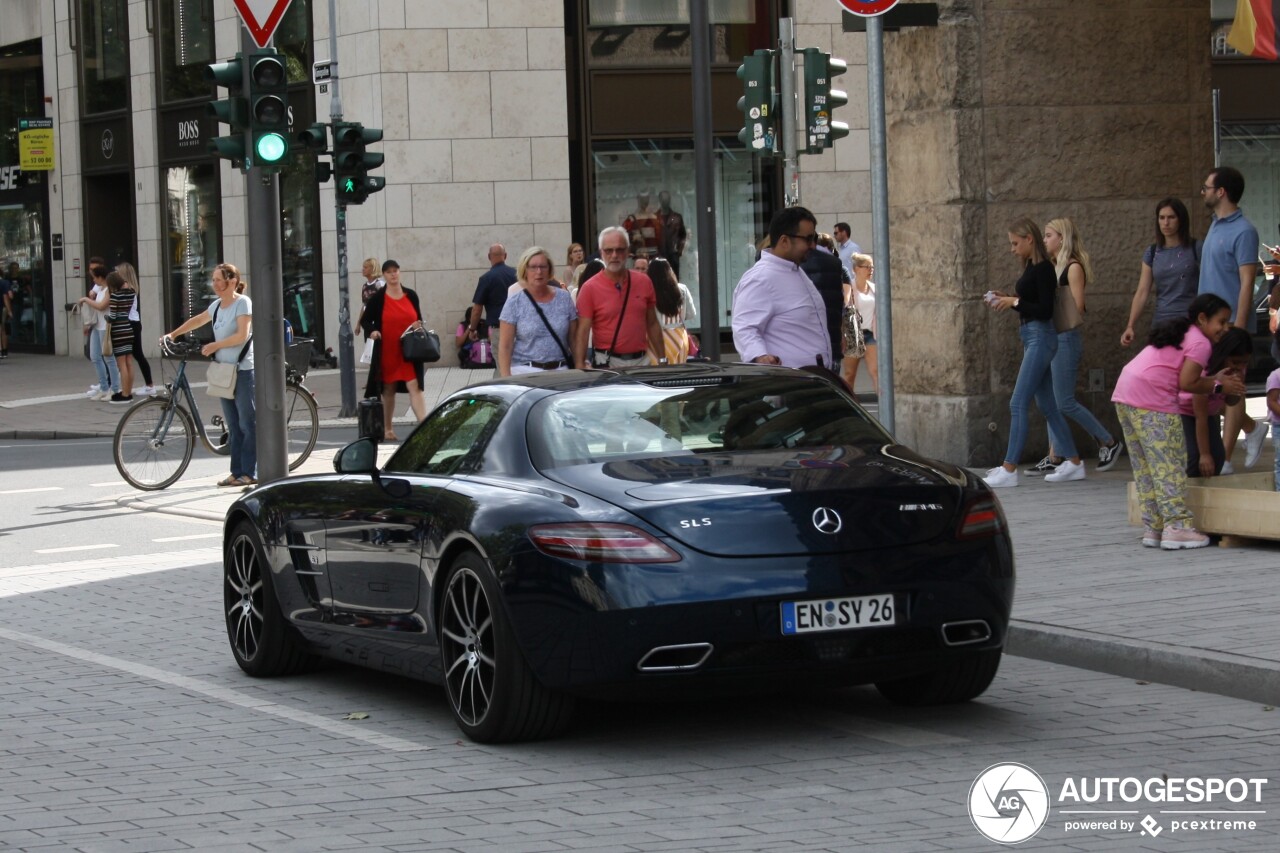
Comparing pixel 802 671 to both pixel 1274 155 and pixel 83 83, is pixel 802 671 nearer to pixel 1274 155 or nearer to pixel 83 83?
pixel 1274 155

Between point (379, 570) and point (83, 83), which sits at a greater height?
point (83, 83)

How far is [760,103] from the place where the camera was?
1553 cm

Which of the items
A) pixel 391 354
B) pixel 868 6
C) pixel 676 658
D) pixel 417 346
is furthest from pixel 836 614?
pixel 391 354

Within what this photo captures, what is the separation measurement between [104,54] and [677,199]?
13126mm

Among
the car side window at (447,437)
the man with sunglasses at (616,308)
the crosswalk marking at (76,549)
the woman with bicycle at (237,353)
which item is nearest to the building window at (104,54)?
the woman with bicycle at (237,353)

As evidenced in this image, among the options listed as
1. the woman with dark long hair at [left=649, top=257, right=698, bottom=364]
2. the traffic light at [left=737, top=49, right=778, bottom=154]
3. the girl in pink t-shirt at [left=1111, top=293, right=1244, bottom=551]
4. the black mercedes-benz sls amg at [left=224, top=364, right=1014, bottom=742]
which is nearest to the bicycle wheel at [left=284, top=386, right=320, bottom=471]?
the woman with dark long hair at [left=649, top=257, right=698, bottom=364]

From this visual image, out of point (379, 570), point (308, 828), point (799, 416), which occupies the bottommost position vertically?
point (308, 828)

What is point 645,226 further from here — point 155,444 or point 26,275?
point 26,275

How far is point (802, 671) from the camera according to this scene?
6.39 metres

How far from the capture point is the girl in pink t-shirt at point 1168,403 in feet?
33.5

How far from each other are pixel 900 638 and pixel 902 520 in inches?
15.0

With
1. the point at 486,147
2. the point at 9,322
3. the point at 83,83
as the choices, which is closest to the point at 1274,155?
the point at 486,147

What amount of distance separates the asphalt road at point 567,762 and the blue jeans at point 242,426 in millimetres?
7470

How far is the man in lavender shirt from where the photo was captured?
11.4 meters
